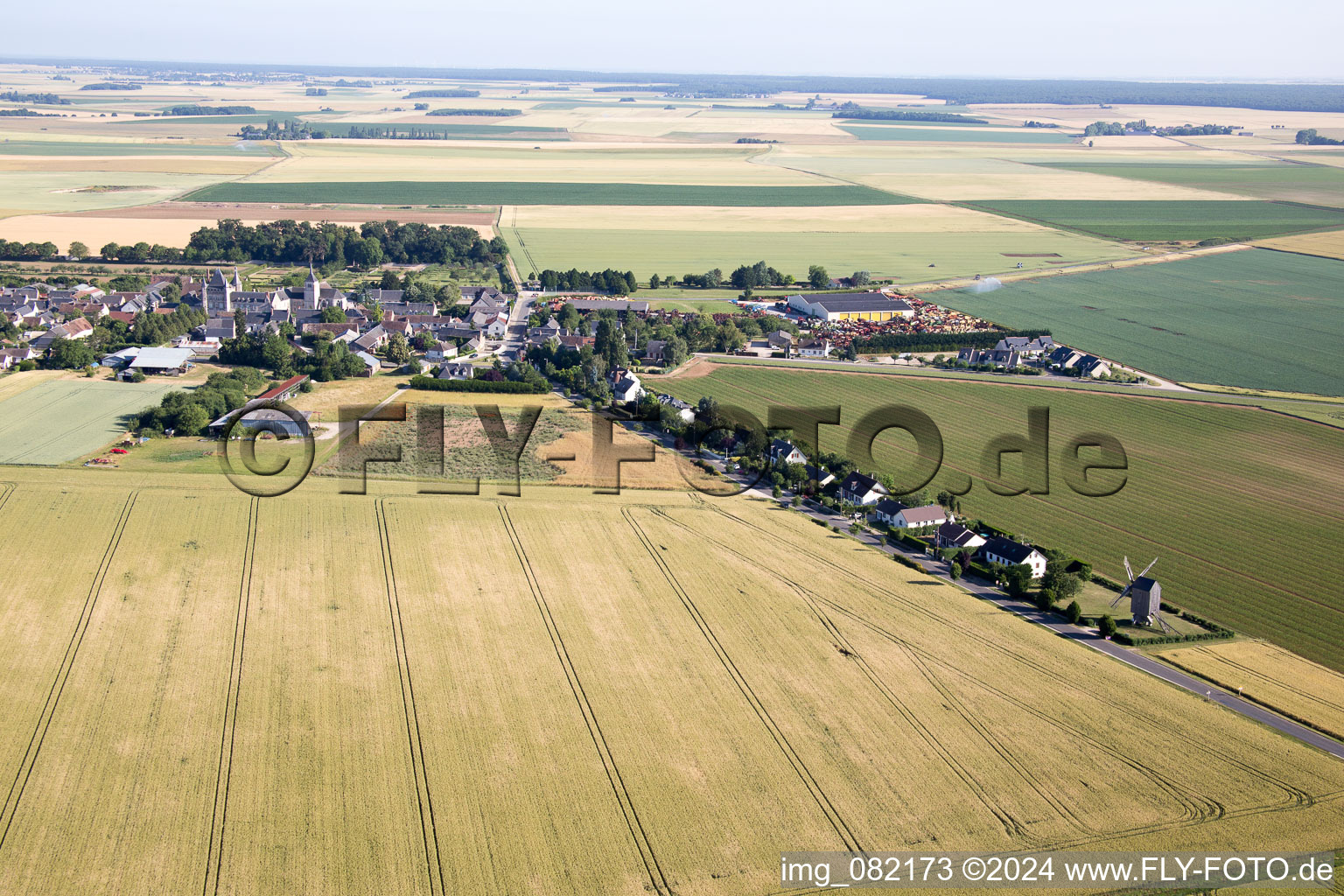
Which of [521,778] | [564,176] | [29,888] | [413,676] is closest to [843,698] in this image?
[521,778]

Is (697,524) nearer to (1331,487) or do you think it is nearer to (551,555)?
(551,555)

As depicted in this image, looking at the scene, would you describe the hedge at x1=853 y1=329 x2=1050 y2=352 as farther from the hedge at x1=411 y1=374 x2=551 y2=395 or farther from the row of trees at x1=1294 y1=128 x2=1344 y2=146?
the row of trees at x1=1294 y1=128 x2=1344 y2=146

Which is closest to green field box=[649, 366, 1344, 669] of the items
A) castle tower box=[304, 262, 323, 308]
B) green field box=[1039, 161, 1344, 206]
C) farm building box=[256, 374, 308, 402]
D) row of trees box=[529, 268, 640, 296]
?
farm building box=[256, 374, 308, 402]

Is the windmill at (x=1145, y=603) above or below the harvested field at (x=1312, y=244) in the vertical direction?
below

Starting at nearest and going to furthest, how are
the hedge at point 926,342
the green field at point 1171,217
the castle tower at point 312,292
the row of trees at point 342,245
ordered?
the hedge at point 926,342 → the castle tower at point 312,292 → the row of trees at point 342,245 → the green field at point 1171,217

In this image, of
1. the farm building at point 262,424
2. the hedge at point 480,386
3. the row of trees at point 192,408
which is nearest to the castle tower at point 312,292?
the row of trees at point 192,408

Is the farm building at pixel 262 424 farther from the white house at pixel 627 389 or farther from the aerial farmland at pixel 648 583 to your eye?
the white house at pixel 627 389
